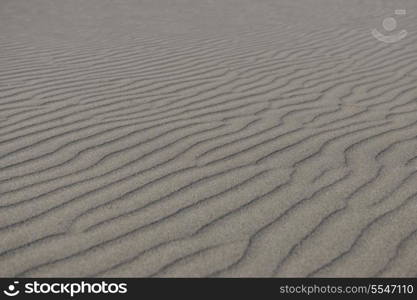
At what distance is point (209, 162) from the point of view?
3143mm

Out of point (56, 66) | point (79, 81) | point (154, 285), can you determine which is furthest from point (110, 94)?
point (154, 285)

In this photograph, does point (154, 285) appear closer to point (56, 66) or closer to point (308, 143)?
point (308, 143)

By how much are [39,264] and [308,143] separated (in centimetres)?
183

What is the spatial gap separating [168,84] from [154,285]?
3146mm

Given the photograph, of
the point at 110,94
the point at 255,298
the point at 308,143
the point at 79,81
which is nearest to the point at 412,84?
the point at 308,143

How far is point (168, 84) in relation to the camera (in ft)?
16.5

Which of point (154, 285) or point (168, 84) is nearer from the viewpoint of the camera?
point (154, 285)

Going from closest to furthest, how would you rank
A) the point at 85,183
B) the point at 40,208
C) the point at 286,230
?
the point at 286,230 → the point at 40,208 → the point at 85,183

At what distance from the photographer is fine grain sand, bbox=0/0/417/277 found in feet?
7.50

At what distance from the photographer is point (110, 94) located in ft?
15.3

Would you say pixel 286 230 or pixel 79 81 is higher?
pixel 79 81

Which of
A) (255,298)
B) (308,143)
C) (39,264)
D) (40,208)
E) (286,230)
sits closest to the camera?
(255,298)

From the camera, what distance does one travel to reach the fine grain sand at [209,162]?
2.29 metres

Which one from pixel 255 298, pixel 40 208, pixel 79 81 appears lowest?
pixel 255 298
